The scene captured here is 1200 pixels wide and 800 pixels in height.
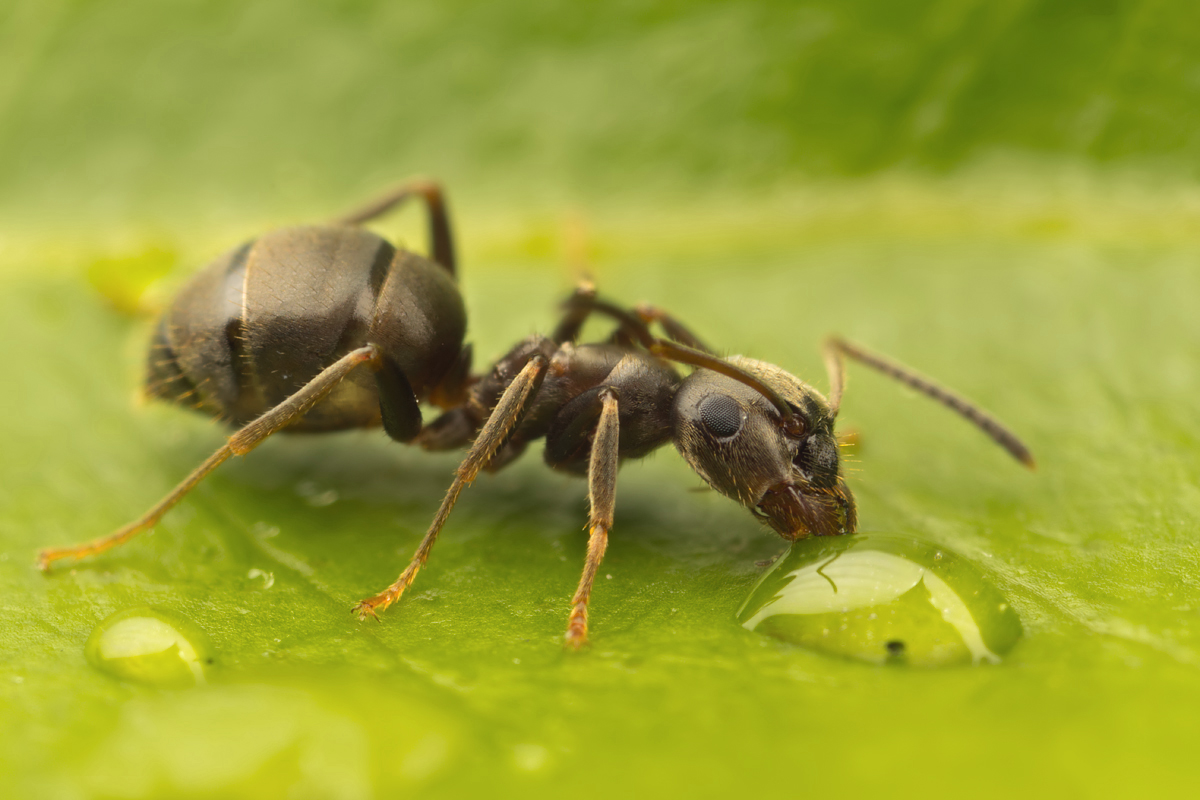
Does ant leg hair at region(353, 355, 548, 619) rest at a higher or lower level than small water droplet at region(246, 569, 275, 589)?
higher

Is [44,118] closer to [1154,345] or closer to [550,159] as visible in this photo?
[550,159]

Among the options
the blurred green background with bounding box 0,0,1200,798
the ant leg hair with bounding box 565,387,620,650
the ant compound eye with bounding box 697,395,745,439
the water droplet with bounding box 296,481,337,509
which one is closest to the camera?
the blurred green background with bounding box 0,0,1200,798

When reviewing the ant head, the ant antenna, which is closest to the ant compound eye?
the ant head

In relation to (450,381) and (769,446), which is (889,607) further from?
(450,381)

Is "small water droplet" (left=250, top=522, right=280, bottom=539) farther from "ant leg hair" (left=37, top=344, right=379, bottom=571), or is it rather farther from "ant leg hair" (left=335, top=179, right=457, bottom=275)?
"ant leg hair" (left=335, top=179, right=457, bottom=275)

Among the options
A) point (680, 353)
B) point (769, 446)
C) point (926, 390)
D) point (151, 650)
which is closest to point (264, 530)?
point (151, 650)

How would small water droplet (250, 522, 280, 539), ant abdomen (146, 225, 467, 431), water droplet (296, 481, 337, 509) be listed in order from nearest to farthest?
small water droplet (250, 522, 280, 539), ant abdomen (146, 225, 467, 431), water droplet (296, 481, 337, 509)

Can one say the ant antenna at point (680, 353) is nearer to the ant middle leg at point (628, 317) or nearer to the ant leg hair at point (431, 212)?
the ant middle leg at point (628, 317)
